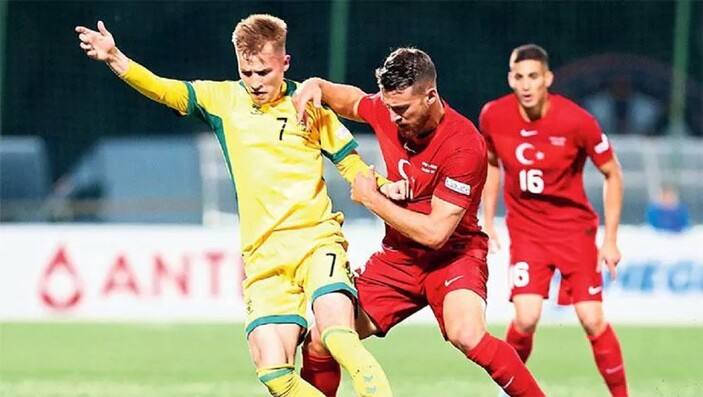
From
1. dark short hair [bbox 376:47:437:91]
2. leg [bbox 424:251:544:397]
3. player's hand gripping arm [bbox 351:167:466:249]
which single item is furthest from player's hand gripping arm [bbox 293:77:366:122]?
leg [bbox 424:251:544:397]

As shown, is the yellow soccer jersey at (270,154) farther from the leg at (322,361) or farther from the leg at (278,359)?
the leg at (322,361)

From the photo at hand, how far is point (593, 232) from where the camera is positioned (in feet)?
32.3

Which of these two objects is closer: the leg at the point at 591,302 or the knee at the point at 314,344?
the knee at the point at 314,344

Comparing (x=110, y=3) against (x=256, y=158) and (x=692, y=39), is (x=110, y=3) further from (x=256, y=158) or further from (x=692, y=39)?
(x=256, y=158)

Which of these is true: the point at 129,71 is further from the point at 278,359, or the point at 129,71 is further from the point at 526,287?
the point at 526,287

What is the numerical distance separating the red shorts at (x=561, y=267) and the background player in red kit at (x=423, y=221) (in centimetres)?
178

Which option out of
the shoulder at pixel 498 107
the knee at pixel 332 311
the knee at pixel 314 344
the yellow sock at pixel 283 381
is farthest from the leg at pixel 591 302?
the yellow sock at pixel 283 381

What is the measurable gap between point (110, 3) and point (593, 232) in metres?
8.37

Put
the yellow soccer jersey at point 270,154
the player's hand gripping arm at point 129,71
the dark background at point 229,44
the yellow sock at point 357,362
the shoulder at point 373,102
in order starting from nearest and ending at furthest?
the yellow sock at point 357,362
the player's hand gripping arm at point 129,71
the yellow soccer jersey at point 270,154
the shoulder at point 373,102
the dark background at point 229,44

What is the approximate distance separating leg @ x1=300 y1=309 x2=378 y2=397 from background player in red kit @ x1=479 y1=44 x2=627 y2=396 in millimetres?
2017

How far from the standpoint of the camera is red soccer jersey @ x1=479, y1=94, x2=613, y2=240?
381 inches

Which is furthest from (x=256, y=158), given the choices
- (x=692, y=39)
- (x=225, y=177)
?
(x=692, y=39)

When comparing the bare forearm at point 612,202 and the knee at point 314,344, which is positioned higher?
the bare forearm at point 612,202

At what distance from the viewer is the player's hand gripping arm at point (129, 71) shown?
7.07 metres
